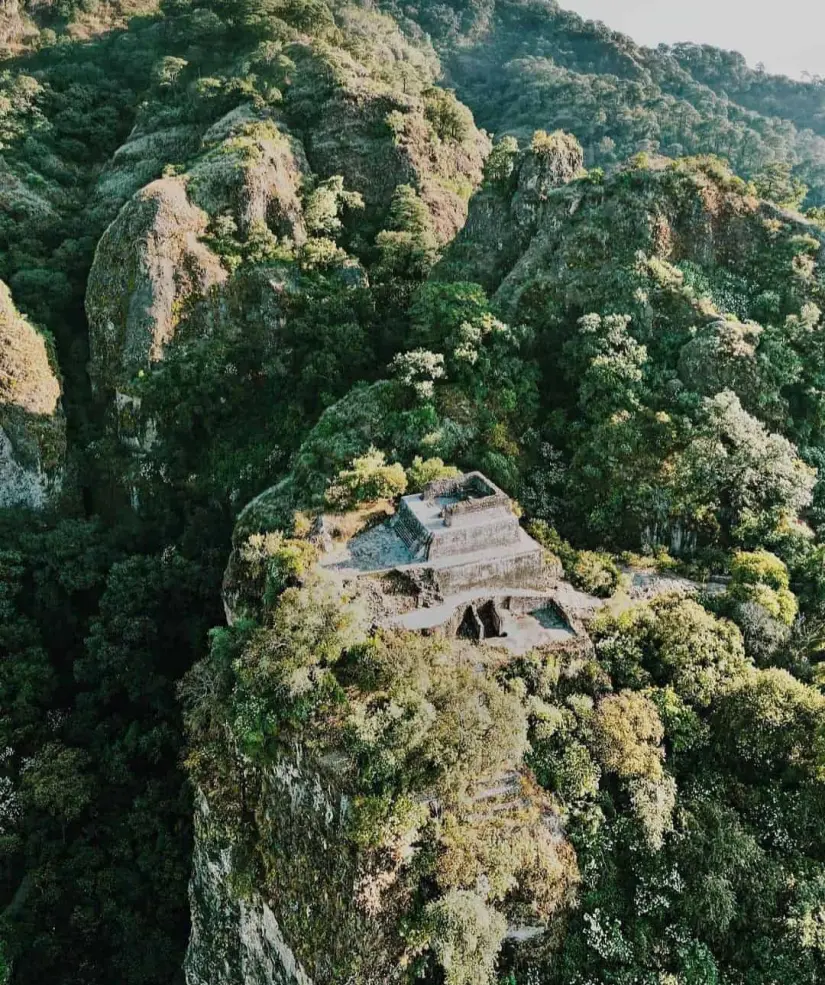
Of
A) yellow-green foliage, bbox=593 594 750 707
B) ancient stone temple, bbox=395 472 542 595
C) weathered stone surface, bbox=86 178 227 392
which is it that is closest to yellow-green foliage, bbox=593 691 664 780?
yellow-green foliage, bbox=593 594 750 707

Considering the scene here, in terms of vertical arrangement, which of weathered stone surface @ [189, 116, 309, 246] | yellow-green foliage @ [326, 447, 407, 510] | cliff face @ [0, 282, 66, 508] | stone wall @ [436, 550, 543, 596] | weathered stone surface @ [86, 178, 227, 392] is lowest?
cliff face @ [0, 282, 66, 508]

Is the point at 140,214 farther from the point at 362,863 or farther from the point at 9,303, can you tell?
the point at 362,863

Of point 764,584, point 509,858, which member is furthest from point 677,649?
point 509,858

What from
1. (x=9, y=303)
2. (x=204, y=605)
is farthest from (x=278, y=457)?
(x=9, y=303)

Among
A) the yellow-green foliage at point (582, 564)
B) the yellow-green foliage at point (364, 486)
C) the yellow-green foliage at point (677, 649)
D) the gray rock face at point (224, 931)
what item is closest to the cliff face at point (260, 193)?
the yellow-green foliage at point (364, 486)

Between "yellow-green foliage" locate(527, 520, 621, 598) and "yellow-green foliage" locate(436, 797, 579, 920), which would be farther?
"yellow-green foliage" locate(527, 520, 621, 598)

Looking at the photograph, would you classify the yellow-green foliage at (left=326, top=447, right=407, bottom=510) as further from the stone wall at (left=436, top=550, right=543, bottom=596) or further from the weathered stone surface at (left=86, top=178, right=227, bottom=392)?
the weathered stone surface at (left=86, top=178, right=227, bottom=392)

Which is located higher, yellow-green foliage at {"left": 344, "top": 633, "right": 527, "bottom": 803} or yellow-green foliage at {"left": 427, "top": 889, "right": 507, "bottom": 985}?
yellow-green foliage at {"left": 344, "top": 633, "right": 527, "bottom": 803}
